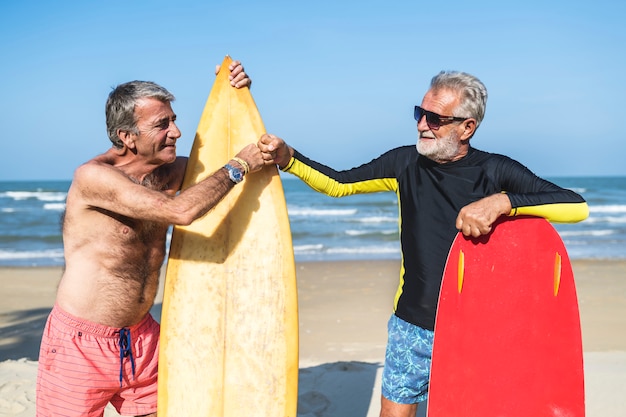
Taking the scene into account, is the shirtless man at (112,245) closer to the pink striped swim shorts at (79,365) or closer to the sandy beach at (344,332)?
the pink striped swim shorts at (79,365)

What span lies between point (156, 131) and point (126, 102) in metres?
0.18

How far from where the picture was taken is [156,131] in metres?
2.78

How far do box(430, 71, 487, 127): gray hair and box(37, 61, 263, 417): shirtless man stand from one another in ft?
3.23

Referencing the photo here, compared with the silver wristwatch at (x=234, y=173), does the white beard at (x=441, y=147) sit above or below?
above

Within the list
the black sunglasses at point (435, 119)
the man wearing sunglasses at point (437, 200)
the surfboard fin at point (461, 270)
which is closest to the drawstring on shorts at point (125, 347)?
the man wearing sunglasses at point (437, 200)

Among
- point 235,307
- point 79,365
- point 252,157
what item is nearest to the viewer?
point 79,365

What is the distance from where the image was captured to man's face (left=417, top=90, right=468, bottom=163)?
273cm

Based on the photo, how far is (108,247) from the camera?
9.02 ft

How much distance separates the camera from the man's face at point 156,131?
2.75 meters

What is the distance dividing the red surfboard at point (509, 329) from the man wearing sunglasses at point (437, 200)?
0.10 m

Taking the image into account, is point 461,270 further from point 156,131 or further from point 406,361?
point 156,131

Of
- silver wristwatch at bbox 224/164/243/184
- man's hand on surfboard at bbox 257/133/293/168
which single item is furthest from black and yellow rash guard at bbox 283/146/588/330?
silver wristwatch at bbox 224/164/243/184

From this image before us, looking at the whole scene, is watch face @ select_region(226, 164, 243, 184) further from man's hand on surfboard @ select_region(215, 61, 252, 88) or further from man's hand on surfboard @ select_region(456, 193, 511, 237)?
man's hand on surfboard @ select_region(456, 193, 511, 237)

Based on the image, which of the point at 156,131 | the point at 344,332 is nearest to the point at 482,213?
the point at 156,131
